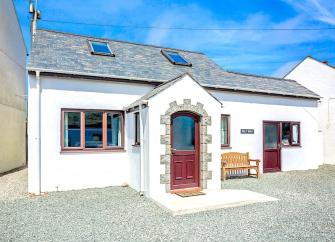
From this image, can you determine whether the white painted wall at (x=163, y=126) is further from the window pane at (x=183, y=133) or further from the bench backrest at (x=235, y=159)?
the bench backrest at (x=235, y=159)

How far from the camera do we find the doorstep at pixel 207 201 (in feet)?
21.5

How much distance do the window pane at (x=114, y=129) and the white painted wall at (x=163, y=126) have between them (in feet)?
7.38

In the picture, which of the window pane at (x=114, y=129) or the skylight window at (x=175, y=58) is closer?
the window pane at (x=114, y=129)

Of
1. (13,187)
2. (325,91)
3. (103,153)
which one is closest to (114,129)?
(103,153)

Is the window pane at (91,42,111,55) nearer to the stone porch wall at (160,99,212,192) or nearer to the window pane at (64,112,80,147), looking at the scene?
the window pane at (64,112,80,147)

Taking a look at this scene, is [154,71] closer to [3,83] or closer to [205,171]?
[205,171]

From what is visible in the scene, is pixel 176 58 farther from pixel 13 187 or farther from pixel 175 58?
pixel 13 187

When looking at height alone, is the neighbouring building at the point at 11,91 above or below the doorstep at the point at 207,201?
above

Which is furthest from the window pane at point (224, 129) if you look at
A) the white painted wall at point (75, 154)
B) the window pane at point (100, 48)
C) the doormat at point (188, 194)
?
the window pane at point (100, 48)

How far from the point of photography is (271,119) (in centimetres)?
1295

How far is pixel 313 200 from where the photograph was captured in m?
7.57

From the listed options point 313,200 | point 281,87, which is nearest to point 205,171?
point 313,200

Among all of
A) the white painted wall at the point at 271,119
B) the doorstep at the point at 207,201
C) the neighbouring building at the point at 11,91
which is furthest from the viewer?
the neighbouring building at the point at 11,91

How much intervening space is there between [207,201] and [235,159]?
4634 mm
